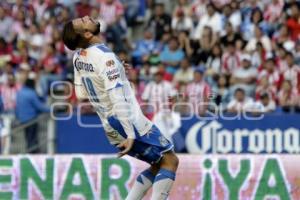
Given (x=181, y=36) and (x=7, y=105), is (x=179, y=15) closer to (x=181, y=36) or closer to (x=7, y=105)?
(x=181, y=36)

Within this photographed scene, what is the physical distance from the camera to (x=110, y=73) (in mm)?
9375

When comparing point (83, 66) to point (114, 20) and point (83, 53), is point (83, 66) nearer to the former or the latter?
point (83, 53)

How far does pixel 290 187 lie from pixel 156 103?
5792 millimetres

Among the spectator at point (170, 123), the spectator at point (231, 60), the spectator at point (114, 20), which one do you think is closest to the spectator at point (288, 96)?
the spectator at point (231, 60)

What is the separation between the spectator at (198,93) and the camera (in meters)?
17.4

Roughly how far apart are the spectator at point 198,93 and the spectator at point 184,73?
473 millimetres

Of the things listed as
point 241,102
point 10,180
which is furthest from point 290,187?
point 241,102

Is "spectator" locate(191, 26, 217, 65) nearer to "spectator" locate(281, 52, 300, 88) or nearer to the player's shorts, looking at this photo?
"spectator" locate(281, 52, 300, 88)

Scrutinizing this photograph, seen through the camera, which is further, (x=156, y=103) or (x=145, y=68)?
(x=145, y=68)

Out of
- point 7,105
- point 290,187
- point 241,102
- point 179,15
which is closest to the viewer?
point 290,187

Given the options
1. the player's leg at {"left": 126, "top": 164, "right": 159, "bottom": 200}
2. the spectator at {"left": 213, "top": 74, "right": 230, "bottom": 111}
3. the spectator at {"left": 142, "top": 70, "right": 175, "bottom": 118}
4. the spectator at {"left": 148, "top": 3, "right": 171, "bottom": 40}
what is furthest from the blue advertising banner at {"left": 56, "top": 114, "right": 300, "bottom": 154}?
the player's leg at {"left": 126, "top": 164, "right": 159, "bottom": 200}

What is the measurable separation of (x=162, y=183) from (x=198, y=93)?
7.91 metres

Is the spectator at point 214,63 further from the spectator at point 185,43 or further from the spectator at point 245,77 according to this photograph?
the spectator at point 185,43

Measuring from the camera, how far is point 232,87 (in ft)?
58.5
